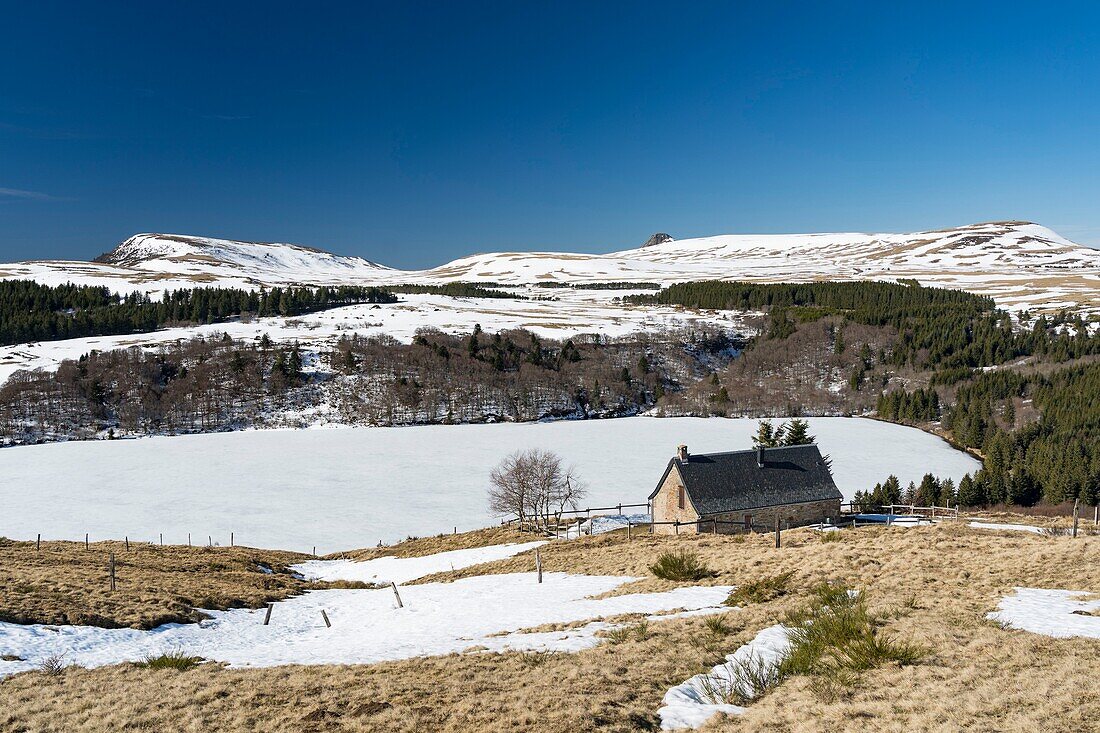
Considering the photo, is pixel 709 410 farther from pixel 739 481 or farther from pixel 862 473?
pixel 739 481

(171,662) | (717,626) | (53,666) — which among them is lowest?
(171,662)

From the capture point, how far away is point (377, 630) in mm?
19156

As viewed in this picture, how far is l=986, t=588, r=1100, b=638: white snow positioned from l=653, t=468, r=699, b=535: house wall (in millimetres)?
25482

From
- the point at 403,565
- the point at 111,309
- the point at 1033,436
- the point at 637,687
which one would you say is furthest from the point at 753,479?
the point at 111,309

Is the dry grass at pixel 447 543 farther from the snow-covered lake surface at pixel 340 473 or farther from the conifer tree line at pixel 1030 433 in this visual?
the conifer tree line at pixel 1030 433

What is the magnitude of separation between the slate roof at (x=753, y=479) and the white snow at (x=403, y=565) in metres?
11.5

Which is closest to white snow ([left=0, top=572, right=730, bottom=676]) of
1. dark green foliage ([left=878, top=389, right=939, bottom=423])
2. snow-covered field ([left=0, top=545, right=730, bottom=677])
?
snow-covered field ([left=0, top=545, right=730, bottom=677])

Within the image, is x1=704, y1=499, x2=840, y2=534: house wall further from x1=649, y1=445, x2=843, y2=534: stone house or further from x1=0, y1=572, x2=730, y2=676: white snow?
x1=0, y1=572, x2=730, y2=676: white snow

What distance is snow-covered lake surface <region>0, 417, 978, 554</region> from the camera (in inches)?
2104

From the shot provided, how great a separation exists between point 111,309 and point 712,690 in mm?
192379

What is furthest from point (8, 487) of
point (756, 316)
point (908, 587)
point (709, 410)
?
point (756, 316)

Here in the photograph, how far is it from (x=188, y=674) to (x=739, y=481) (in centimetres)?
3582

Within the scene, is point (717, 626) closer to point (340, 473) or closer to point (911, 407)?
point (340, 473)

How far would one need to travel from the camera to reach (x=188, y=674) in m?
13.6
